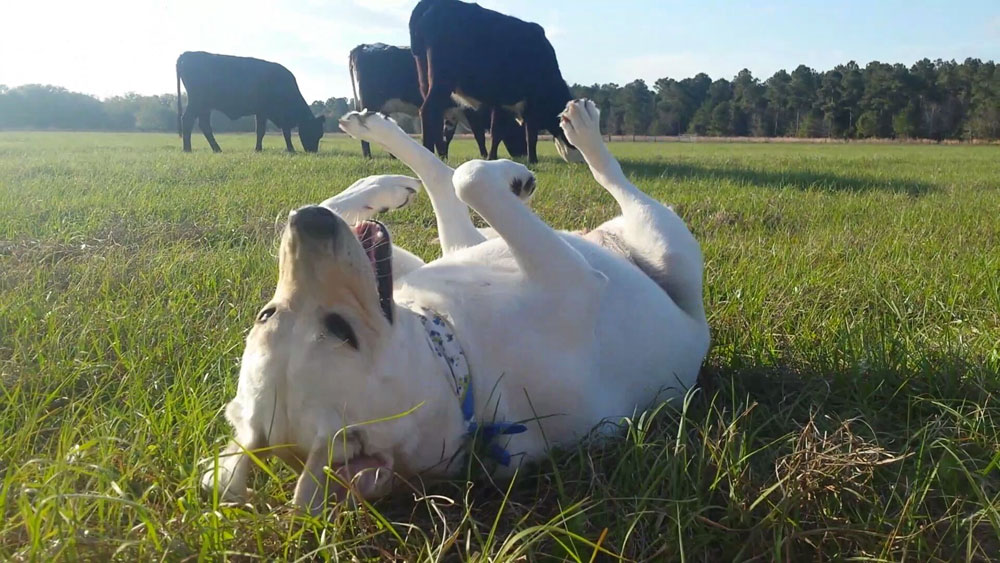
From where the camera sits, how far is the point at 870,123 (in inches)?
2083

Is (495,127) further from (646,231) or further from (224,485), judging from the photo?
(224,485)

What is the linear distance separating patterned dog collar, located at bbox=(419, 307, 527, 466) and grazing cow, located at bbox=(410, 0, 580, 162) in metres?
8.74

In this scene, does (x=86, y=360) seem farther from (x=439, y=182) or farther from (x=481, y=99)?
(x=481, y=99)

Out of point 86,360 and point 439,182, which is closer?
point 86,360

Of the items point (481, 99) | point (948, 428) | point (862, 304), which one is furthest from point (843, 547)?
point (481, 99)

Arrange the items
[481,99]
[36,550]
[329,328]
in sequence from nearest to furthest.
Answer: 1. [36,550]
2. [329,328]
3. [481,99]

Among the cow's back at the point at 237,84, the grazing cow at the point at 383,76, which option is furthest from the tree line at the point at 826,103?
the grazing cow at the point at 383,76

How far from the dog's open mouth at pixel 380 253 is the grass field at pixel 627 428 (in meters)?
0.46

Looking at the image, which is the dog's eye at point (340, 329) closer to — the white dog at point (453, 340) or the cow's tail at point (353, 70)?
the white dog at point (453, 340)

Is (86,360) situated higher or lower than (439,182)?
lower

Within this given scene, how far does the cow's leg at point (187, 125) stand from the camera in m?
14.9

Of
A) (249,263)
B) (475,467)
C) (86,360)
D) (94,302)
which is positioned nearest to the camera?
(475,467)

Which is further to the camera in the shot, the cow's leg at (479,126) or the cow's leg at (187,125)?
the cow's leg at (187,125)

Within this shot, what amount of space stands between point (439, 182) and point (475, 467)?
150 centimetres
